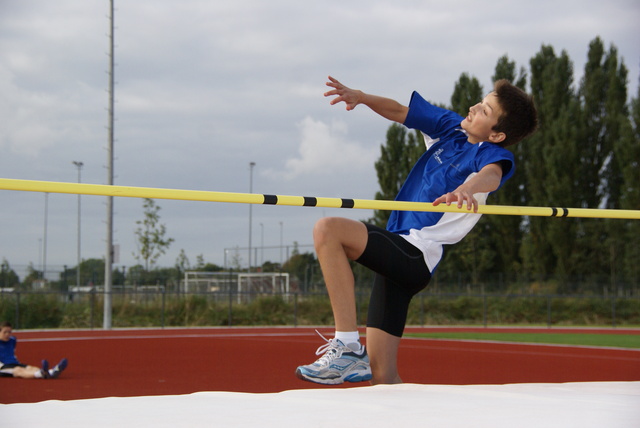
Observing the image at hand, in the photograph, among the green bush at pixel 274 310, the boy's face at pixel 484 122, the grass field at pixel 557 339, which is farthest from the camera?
the green bush at pixel 274 310

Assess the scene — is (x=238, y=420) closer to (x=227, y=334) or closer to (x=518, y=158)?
(x=227, y=334)

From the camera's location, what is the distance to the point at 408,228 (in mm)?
3672

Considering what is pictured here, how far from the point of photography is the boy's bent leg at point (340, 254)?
338 centimetres

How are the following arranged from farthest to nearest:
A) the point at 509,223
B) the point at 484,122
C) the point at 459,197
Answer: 1. the point at 509,223
2. the point at 484,122
3. the point at 459,197

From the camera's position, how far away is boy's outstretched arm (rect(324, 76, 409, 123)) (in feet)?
12.7

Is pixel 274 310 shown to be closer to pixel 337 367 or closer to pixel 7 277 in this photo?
pixel 7 277

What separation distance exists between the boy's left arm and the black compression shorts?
0.30 meters

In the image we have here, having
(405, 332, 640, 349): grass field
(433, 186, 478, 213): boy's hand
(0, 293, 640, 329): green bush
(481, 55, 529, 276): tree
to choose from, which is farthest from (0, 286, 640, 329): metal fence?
(433, 186, 478, 213): boy's hand

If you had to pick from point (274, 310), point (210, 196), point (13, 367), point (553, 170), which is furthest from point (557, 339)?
point (553, 170)

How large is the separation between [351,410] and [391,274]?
3.19 ft

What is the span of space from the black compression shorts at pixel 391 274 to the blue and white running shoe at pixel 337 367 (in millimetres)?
291

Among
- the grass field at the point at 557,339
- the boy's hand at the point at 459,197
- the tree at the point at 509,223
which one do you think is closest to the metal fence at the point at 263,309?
the grass field at the point at 557,339

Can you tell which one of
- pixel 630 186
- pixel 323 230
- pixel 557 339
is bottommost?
pixel 557 339

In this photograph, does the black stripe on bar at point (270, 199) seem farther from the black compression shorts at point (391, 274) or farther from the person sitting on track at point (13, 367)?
the person sitting on track at point (13, 367)
